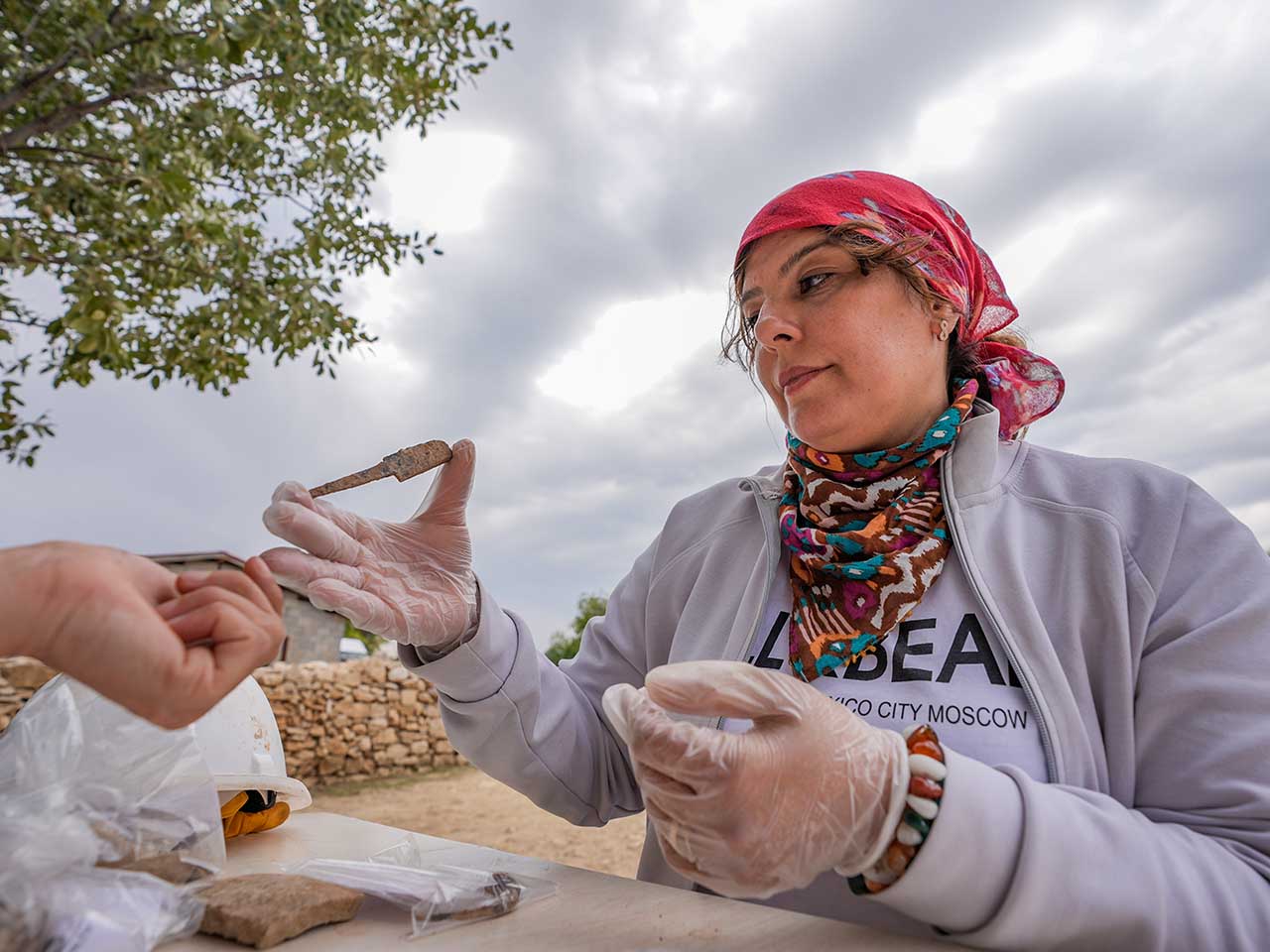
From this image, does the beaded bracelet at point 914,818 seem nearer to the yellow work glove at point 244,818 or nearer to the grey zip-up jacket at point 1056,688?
the grey zip-up jacket at point 1056,688

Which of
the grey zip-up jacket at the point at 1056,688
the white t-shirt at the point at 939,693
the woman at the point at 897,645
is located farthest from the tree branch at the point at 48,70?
the white t-shirt at the point at 939,693

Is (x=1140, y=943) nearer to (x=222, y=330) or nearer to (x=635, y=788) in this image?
(x=635, y=788)

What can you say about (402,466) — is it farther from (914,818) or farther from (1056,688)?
(1056,688)

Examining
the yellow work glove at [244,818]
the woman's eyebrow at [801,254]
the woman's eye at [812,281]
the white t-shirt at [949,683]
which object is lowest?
the yellow work glove at [244,818]

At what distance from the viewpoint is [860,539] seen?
75.1 inches

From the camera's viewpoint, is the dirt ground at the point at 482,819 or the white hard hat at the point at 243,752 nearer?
the white hard hat at the point at 243,752

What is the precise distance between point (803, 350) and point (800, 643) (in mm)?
696

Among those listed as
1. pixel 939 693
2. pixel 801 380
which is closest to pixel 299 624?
pixel 801 380

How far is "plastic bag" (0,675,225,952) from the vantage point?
1.02 m

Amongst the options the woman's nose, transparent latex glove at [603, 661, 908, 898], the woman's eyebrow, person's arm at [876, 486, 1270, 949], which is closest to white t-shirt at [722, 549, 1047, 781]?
person's arm at [876, 486, 1270, 949]

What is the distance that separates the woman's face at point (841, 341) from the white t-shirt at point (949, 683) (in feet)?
1.32

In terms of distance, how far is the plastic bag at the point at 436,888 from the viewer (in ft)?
4.31

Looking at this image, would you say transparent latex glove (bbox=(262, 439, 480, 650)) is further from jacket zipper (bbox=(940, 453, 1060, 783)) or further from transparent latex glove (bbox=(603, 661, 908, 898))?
jacket zipper (bbox=(940, 453, 1060, 783))

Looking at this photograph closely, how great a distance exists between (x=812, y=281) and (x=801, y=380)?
0.25 m
